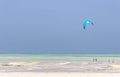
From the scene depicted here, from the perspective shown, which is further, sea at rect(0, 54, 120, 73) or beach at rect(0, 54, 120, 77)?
sea at rect(0, 54, 120, 73)

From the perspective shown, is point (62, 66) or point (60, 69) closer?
point (60, 69)

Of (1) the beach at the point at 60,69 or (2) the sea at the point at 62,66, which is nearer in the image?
(1) the beach at the point at 60,69
